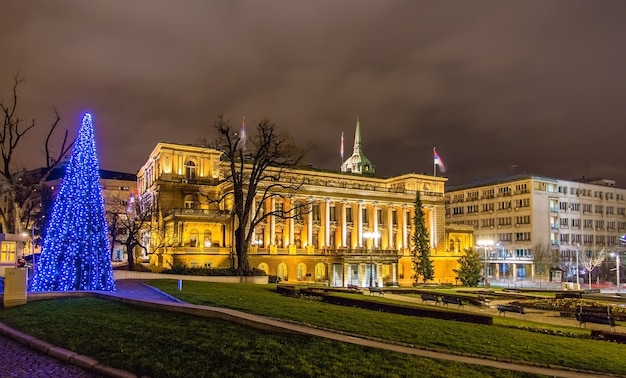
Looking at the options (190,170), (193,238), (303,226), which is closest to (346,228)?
(303,226)

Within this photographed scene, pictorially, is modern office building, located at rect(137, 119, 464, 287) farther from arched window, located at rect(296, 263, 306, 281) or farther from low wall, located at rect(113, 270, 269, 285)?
low wall, located at rect(113, 270, 269, 285)

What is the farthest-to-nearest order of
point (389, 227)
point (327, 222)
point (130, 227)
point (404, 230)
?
1. point (404, 230)
2. point (389, 227)
3. point (327, 222)
4. point (130, 227)

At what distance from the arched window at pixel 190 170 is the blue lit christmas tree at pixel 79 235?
52610 millimetres

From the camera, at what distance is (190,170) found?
266ft

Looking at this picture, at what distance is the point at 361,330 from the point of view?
676 inches

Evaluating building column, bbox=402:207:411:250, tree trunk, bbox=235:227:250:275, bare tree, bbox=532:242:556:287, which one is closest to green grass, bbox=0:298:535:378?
tree trunk, bbox=235:227:250:275

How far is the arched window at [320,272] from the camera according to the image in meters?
79.1

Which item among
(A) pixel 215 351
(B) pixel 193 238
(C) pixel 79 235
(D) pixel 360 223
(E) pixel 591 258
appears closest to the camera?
(A) pixel 215 351

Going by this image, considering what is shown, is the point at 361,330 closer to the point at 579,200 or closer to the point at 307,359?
the point at 307,359

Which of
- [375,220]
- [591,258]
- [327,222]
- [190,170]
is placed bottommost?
[591,258]

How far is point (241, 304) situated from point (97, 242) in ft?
30.2

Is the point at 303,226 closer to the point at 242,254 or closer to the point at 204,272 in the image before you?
the point at 242,254

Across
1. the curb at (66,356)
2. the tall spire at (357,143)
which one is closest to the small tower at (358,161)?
the tall spire at (357,143)

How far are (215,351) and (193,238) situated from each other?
6021 cm
